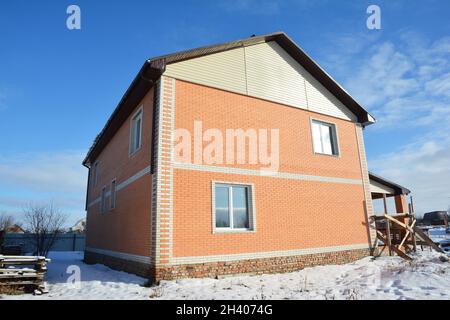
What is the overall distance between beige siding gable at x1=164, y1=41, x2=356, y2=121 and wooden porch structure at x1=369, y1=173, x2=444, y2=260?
13.4 ft

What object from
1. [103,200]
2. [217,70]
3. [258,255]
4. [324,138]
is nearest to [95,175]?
[103,200]

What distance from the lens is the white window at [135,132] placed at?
10921 millimetres

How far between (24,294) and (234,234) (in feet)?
18.2

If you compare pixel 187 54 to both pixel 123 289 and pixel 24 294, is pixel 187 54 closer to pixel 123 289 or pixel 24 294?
pixel 123 289

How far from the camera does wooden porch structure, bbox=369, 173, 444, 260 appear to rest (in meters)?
12.2

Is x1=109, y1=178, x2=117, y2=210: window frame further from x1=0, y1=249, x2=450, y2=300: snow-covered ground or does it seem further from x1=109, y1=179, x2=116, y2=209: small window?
x1=0, y1=249, x2=450, y2=300: snow-covered ground

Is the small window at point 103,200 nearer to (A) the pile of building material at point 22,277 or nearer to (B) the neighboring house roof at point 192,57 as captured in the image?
(B) the neighboring house roof at point 192,57

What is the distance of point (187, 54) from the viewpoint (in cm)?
957

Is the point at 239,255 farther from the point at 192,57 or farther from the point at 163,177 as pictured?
the point at 192,57

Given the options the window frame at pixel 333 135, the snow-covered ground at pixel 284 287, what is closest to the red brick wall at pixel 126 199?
the snow-covered ground at pixel 284 287

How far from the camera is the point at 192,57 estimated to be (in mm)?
9859

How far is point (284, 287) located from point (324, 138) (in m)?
7.16

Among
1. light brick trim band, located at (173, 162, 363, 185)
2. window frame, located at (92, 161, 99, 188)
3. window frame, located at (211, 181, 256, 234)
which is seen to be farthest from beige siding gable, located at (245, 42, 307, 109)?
window frame, located at (92, 161, 99, 188)

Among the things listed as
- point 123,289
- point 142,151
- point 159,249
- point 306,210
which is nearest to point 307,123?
point 306,210
